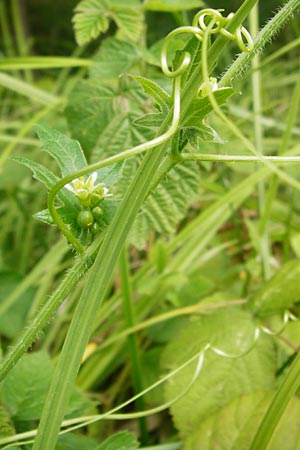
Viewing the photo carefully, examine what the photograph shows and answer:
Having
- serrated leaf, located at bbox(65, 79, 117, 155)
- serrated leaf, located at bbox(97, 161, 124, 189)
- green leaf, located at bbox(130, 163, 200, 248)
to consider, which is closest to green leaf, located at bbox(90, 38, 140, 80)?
serrated leaf, located at bbox(65, 79, 117, 155)

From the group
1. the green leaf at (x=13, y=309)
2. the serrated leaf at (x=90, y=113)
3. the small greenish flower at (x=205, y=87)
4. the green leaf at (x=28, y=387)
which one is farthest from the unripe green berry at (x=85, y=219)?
the green leaf at (x=13, y=309)

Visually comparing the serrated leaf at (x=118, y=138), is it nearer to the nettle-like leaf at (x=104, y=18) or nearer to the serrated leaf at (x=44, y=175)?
the nettle-like leaf at (x=104, y=18)

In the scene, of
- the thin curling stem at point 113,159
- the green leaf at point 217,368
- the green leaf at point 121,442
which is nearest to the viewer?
the thin curling stem at point 113,159

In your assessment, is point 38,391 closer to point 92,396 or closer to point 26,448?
point 26,448

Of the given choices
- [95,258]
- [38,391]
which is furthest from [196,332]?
[95,258]

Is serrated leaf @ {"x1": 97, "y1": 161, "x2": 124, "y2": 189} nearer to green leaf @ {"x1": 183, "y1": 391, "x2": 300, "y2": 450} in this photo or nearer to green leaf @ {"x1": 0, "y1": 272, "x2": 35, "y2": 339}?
green leaf @ {"x1": 183, "y1": 391, "x2": 300, "y2": 450}

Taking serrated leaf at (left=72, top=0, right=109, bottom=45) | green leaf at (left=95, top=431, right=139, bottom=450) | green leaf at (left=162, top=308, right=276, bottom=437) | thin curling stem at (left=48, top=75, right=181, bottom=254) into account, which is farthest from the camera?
serrated leaf at (left=72, top=0, right=109, bottom=45)
